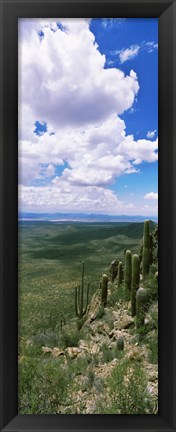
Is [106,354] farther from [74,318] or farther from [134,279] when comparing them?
[134,279]

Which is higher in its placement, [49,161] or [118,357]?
[49,161]

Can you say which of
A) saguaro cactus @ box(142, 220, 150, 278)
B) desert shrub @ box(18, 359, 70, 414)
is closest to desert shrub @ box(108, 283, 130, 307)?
saguaro cactus @ box(142, 220, 150, 278)

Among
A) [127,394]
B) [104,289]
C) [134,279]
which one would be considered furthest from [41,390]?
[134,279]

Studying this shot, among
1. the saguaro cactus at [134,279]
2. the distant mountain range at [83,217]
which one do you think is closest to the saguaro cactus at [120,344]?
the saguaro cactus at [134,279]
